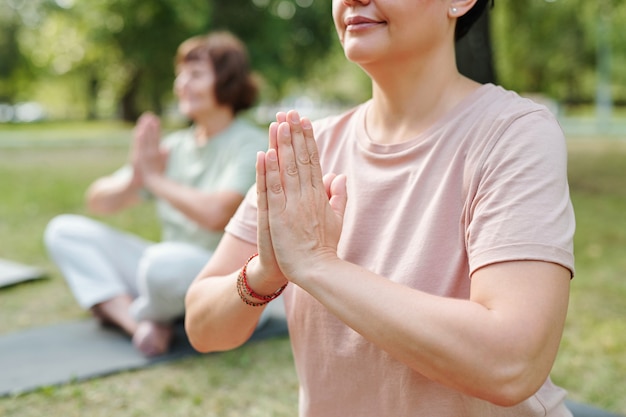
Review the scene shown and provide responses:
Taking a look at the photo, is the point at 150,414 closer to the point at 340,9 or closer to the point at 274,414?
the point at 274,414

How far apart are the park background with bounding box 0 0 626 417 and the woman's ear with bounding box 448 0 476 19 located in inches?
75.8

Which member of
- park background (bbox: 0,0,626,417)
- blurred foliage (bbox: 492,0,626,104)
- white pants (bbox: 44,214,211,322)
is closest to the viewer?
park background (bbox: 0,0,626,417)

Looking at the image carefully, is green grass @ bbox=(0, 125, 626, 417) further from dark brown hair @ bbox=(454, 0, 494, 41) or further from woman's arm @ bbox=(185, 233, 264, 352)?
dark brown hair @ bbox=(454, 0, 494, 41)

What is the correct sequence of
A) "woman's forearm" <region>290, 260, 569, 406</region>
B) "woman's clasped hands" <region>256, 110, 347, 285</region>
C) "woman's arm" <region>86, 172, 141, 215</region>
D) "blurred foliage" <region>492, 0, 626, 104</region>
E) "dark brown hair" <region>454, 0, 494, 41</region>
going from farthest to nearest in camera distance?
"blurred foliage" <region>492, 0, 626, 104</region> → "woman's arm" <region>86, 172, 141, 215</region> → "dark brown hair" <region>454, 0, 494, 41</region> → "woman's clasped hands" <region>256, 110, 347, 285</region> → "woman's forearm" <region>290, 260, 569, 406</region>

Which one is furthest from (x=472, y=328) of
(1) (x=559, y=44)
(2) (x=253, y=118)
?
(1) (x=559, y=44)

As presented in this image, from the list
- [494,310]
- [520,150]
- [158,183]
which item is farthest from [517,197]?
[158,183]

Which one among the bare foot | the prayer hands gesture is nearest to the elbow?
the bare foot

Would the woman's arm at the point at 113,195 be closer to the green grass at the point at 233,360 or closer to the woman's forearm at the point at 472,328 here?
the green grass at the point at 233,360

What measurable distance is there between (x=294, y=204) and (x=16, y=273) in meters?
4.37

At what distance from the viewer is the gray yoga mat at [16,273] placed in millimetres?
4910

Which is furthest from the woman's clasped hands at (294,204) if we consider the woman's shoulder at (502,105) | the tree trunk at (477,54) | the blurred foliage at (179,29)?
the blurred foliage at (179,29)

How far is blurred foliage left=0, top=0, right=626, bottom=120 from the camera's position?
1326 centimetres

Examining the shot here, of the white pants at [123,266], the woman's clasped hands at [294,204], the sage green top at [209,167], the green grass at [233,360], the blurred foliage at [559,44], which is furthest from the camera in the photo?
the blurred foliage at [559,44]

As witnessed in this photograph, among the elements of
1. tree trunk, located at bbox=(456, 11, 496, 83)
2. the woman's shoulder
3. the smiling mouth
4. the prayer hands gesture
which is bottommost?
the prayer hands gesture
